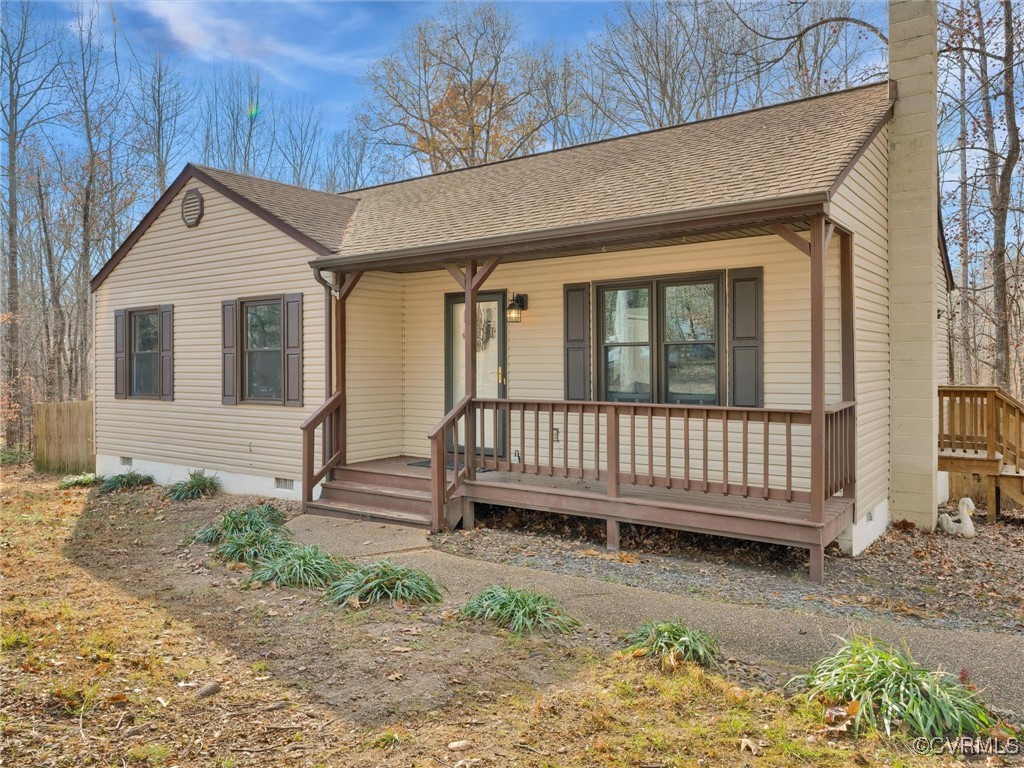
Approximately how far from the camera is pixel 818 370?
5.73 meters

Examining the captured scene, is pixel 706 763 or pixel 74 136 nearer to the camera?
pixel 706 763

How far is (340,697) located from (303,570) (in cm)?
229

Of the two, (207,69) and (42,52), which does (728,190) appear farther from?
(207,69)

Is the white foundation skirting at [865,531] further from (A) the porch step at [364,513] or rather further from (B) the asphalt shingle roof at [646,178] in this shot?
(A) the porch step at [364,513]

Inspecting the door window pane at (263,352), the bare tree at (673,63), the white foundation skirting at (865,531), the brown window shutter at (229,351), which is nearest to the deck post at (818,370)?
the white foundation skirting at (865,531)

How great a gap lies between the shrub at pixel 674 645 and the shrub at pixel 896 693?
510 mm

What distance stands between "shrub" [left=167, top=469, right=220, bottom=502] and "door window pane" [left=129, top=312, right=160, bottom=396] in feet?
6.09

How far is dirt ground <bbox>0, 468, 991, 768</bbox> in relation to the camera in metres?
3.03

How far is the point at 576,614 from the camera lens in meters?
4.87

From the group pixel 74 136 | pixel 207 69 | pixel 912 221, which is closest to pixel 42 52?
pixel 74 136

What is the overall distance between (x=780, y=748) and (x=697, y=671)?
756 mm

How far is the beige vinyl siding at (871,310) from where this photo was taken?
6.87 m

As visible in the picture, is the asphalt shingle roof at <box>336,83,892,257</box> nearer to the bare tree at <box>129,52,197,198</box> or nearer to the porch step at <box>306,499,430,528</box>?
the porch step at <box>306,499,430,528</box>

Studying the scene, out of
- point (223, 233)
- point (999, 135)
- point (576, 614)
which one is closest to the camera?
point (576, 614)
